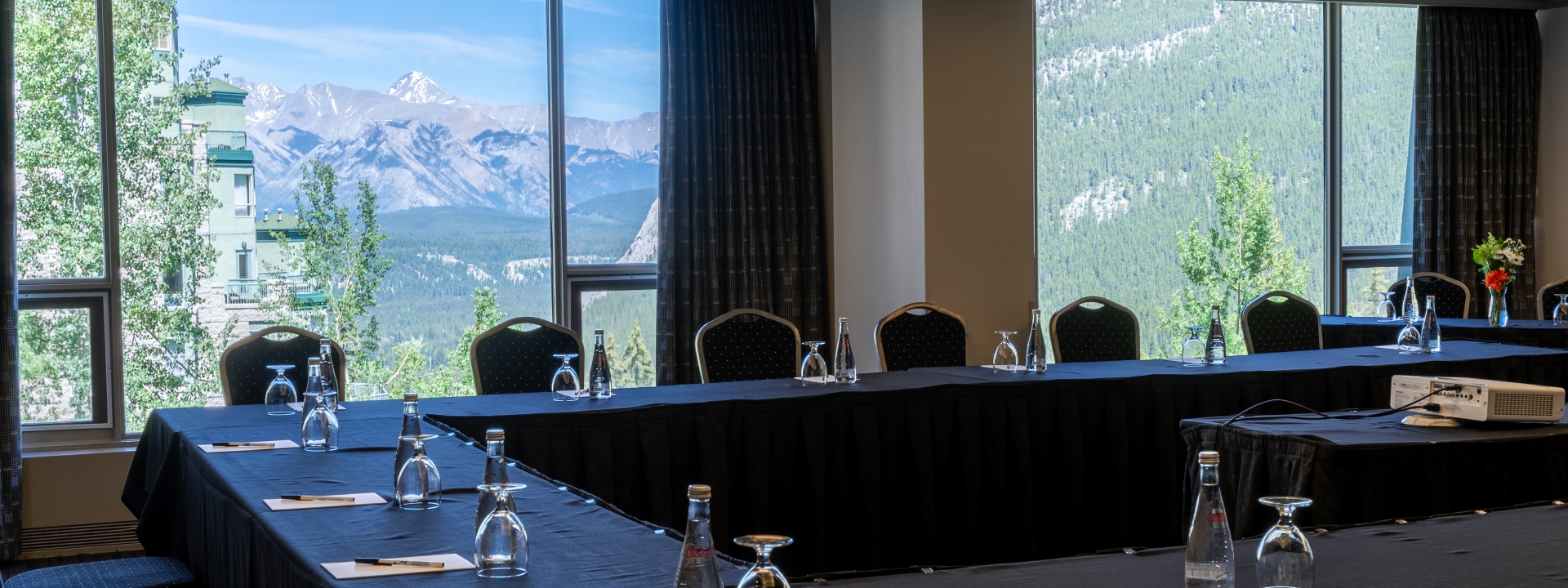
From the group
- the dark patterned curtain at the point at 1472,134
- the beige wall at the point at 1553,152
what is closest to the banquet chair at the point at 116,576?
the dark patterned curtain at the point at 1472,134

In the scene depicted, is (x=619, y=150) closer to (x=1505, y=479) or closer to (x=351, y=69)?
(x=351, y=69)

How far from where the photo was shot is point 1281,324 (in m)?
6.07

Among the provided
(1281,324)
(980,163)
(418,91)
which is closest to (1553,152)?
(1281,324)

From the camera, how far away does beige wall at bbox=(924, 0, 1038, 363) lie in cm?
627

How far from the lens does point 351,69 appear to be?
618 centimetres

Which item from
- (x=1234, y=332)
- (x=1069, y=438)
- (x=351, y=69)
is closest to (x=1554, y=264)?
(x=1234, y=332)

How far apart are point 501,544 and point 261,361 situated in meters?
3.05

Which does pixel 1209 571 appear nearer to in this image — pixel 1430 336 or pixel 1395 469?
pixel 1395 469

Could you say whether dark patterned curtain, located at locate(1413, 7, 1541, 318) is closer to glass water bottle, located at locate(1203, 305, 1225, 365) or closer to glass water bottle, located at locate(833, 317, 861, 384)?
glass water bottle, located at locate(1203, 305, 1225, 365)

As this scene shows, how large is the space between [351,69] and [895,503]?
3.71 m

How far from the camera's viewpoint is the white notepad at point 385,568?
1908mm

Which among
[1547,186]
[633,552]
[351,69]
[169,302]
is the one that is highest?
[351,69]

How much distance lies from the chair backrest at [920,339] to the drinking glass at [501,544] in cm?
344

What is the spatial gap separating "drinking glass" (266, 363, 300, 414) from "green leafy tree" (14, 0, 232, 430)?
220cm
